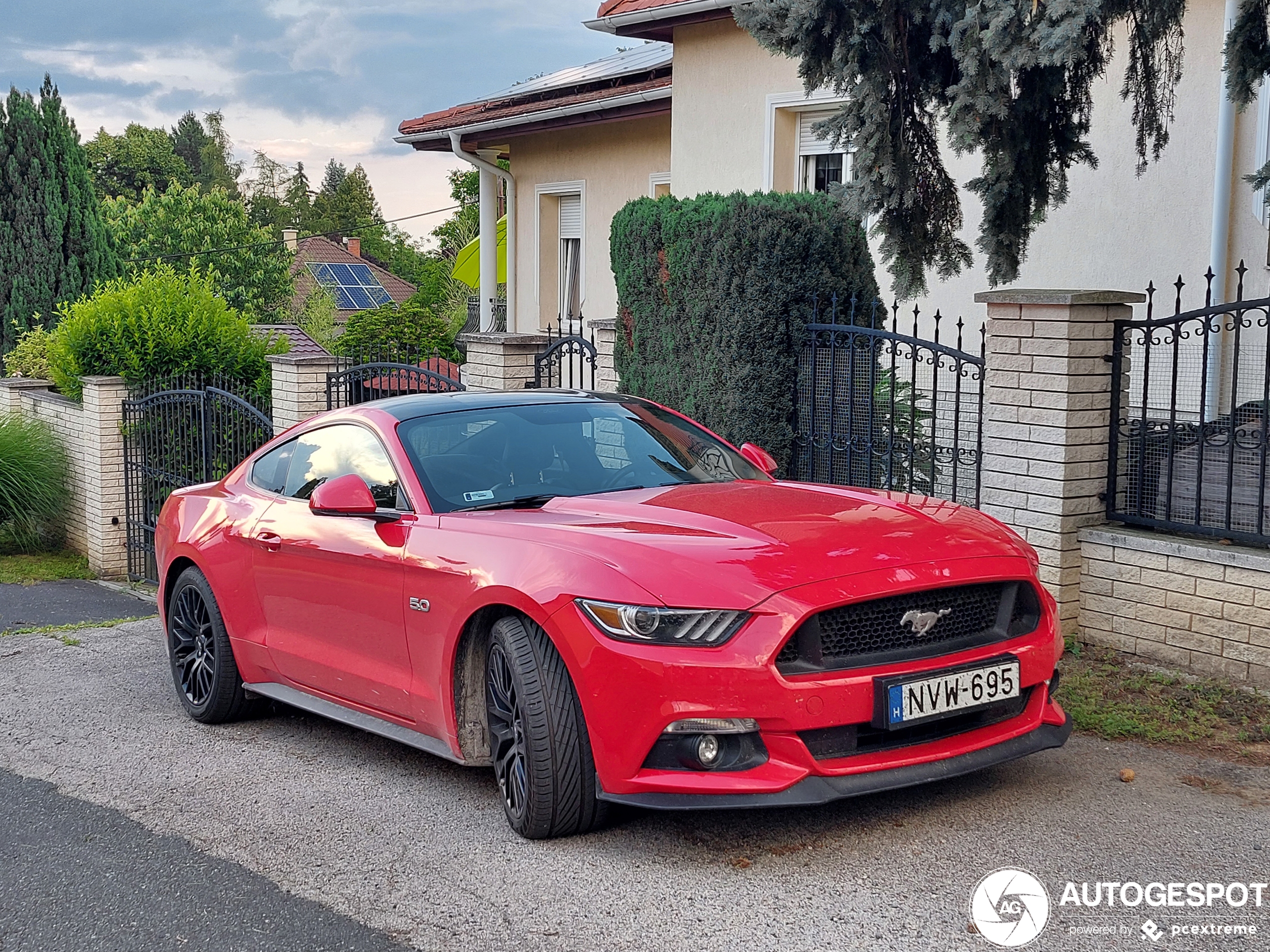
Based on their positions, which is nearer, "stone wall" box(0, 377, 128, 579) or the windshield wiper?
the windshield wiper

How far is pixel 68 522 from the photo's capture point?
14648 mm

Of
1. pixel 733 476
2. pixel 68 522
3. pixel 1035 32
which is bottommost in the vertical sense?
pixel 68 522

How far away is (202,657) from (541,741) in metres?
2.91

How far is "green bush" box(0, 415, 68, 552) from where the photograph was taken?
14.1 m

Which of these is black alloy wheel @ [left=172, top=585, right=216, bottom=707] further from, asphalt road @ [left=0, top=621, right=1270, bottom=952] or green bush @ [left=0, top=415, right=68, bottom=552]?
green bush @ [left=0, top=415, right=68, bottom=552]

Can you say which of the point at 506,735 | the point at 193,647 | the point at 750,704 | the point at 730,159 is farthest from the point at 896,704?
the point at 730,159

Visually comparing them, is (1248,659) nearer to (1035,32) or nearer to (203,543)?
(1035,32)

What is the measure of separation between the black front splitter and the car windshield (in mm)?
1419

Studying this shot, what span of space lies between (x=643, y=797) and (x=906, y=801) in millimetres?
1085

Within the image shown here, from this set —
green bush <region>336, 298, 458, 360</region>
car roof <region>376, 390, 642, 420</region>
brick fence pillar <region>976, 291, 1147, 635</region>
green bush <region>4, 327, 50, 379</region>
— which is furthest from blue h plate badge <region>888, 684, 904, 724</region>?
green bush <region>336, 298, 458, 360</region>

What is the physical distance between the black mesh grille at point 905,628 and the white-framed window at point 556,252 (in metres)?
13.5

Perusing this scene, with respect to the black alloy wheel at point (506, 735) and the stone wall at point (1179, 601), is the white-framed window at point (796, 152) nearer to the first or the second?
the stone wall at point (1179, 601)

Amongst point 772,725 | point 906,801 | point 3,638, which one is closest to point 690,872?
point 772,725

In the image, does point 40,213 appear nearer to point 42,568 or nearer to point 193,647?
point 42,568
